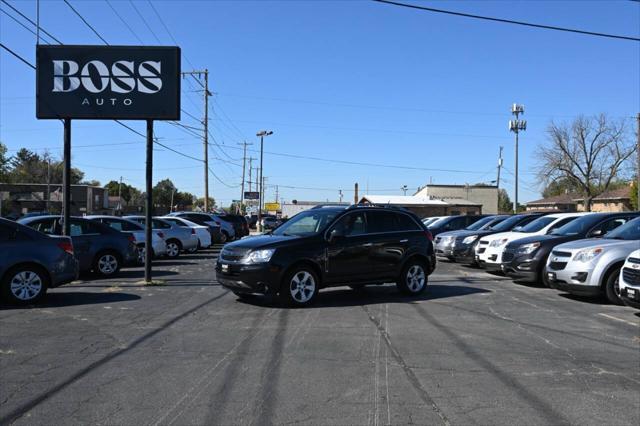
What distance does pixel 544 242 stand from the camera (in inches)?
501

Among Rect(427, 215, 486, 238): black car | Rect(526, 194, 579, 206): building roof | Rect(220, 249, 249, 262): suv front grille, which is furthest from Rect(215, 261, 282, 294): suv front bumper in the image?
Rect(526, 194, 579, 206): building roof

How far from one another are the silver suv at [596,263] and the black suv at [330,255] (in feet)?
8.24

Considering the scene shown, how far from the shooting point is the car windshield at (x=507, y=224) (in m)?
17.5

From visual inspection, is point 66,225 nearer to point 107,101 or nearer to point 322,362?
point 107,101

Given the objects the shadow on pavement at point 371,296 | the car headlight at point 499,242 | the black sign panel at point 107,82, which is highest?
the black sign panel at point 107,82

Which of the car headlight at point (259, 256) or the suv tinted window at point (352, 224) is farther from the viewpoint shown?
the suv tinted window at point (352, 224)

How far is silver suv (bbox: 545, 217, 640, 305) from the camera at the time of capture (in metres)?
10.2

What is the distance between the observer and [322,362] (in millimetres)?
6277

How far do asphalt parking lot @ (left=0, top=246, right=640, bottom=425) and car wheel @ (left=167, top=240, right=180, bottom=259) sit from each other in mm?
9654

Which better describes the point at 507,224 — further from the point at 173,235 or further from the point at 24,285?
the point at 24,285

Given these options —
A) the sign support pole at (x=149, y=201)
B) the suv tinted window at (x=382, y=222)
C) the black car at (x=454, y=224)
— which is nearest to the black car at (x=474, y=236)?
the black car at (x=454, y=224)

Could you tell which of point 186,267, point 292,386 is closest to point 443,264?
point 186,267

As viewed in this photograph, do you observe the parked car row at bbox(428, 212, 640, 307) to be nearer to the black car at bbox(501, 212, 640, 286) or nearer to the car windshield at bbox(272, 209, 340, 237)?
the black car at bbox(501, 212, 640, 286)

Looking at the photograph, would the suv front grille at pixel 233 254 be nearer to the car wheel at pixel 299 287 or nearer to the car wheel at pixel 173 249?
the car wheel at pixel 299 287
